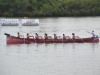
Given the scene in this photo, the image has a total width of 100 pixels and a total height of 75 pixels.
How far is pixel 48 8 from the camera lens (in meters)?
110

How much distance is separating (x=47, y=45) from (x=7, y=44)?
16.5 ft

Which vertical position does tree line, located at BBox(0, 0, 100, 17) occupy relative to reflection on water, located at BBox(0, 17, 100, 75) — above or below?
above

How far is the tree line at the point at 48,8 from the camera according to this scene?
10938 centimetres

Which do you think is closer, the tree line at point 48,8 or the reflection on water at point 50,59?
the reflection on water at point 50,59

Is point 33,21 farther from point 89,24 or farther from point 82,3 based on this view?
point 82,3

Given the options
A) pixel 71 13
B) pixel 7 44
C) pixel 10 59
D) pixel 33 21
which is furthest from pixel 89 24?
pixel 10 59

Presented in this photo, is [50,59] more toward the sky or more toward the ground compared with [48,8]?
more toward the ground

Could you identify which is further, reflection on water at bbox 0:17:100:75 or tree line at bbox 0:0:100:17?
tree line at bbox 0:0:100:17

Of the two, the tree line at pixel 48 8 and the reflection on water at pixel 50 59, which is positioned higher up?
the tree line at pixel 48 8

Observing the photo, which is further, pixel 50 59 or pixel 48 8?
pixel 48 8

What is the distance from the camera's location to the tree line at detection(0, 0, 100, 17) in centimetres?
10938

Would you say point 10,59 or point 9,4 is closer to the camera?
point 10,59

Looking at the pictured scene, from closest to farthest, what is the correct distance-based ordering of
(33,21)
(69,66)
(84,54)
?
(69,66) < (84,54) < (33,21)

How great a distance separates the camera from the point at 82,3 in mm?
112250
